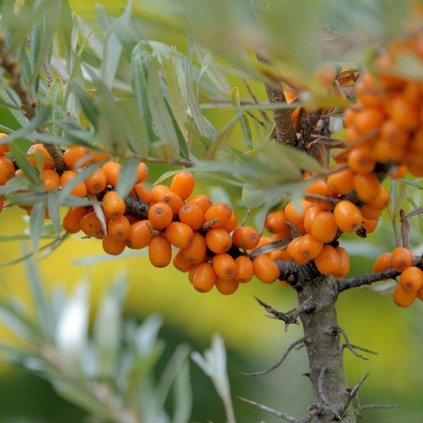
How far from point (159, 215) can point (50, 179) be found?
0.10 m

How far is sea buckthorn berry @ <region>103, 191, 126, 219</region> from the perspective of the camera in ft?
2.06

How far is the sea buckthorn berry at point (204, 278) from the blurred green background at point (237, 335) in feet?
2.58

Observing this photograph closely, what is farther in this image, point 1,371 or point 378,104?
point 1,371

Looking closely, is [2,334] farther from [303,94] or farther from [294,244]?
[303,94]

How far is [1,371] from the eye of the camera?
1.85 metres

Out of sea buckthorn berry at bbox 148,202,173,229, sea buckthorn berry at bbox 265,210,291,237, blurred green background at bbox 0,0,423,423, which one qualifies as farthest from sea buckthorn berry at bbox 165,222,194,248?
blurred green background at bbox 0,0,423,423

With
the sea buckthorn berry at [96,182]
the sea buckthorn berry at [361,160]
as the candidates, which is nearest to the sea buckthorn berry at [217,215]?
the sea buckthorn berry at [96,182]

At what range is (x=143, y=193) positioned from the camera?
0.69 m

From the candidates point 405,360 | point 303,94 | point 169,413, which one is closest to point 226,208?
point 303,94

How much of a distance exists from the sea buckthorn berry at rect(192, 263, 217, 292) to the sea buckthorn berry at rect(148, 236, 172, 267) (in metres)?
0.04

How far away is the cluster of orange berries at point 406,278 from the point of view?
69 centimetres

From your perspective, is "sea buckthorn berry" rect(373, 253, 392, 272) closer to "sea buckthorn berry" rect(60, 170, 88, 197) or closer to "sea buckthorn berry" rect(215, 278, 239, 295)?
"sea buckthorn berry" rect(215, 278, 239, 295)

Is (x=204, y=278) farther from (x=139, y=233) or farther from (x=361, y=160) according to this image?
(x=361, y=160)

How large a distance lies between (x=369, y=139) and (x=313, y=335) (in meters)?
0.34
